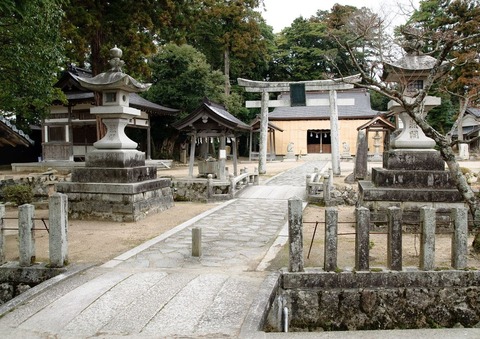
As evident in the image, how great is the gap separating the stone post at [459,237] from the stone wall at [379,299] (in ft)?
0.54

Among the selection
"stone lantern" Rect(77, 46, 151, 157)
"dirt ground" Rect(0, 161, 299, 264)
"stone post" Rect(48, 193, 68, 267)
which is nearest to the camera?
"stone post" Rect(48, 193, 68, 267)

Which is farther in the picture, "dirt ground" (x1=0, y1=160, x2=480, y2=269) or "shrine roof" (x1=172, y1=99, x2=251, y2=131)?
"shrine roof" (x1=172, y1=99, x2=251, y2=131)

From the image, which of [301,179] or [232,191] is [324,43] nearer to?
[301,179]

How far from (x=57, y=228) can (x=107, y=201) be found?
4.16m

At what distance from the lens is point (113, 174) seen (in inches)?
388

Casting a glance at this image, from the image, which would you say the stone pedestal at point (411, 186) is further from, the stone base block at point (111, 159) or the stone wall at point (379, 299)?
the stone base block at point (111, 159)

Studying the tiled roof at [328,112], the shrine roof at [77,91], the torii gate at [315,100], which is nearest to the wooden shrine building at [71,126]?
the shrine roof at [77,91]

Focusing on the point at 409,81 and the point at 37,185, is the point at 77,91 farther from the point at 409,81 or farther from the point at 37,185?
the point at 409,81

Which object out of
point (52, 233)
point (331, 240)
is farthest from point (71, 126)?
point (331, 240)

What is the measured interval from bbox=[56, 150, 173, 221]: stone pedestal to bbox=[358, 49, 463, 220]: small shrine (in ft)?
17.8

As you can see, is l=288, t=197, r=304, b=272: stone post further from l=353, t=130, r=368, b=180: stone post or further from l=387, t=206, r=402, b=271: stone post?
l=353, t=130, r=368, b=180: stone post

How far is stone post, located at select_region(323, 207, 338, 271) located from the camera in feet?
17.2

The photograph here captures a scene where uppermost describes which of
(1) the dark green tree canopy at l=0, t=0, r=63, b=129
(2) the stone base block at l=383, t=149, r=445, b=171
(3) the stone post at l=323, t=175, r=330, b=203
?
(1) the dark green tree canopy at l=0, t=0, r=63, b=129

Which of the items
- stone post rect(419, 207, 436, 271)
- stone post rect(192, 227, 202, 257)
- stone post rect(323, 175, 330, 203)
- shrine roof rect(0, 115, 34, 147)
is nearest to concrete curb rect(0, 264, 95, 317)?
stone post rect(192, 227, 202, 257)
